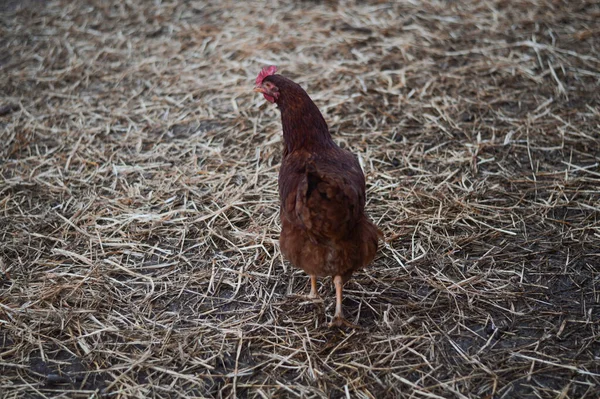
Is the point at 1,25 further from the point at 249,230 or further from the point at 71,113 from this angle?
the point at 249,230

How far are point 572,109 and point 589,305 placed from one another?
218 cm

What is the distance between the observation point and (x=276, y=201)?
160 inches

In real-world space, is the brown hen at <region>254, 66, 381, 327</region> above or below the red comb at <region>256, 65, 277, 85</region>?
below

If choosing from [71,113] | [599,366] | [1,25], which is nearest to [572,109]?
[599,366]

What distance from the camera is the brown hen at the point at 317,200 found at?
2.74 m

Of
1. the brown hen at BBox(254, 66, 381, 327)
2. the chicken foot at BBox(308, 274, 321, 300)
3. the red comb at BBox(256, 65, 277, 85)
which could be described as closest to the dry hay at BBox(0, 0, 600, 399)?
the chicken foot at BBox(308, 274, 321, 300)

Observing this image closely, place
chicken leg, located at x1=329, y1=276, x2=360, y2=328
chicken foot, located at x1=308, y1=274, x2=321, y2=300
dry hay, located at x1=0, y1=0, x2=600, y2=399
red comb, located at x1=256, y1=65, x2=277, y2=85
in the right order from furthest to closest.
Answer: red comb, located at x1=256, y1=65, x2=277, y2=85
chicken foot, located at x1=308, y1=274, x2=321, y2=300
chicken leg, located at x1=329, y1=276, x2=360, y2=328
dry hay, located at x1=0, y1=0, x2=600, y2=399

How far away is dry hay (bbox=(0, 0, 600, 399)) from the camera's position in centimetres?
290

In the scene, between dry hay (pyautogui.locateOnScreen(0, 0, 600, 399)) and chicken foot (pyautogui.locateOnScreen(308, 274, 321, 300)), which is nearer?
dry hay (pyautogui.locateOnScreen(0, 0, 600, 399))

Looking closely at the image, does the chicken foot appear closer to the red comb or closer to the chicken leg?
the chicken leg

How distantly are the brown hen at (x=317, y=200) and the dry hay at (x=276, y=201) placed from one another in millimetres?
412

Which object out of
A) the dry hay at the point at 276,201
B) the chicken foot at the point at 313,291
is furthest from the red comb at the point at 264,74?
the chicken foot at the point at 313,291

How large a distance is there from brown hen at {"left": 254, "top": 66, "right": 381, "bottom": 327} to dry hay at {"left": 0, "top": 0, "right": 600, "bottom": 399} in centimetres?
41

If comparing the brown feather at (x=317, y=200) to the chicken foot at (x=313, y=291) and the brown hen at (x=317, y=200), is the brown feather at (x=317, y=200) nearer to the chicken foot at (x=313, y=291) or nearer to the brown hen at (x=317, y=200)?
the brown hen at (x=317, y=200)
